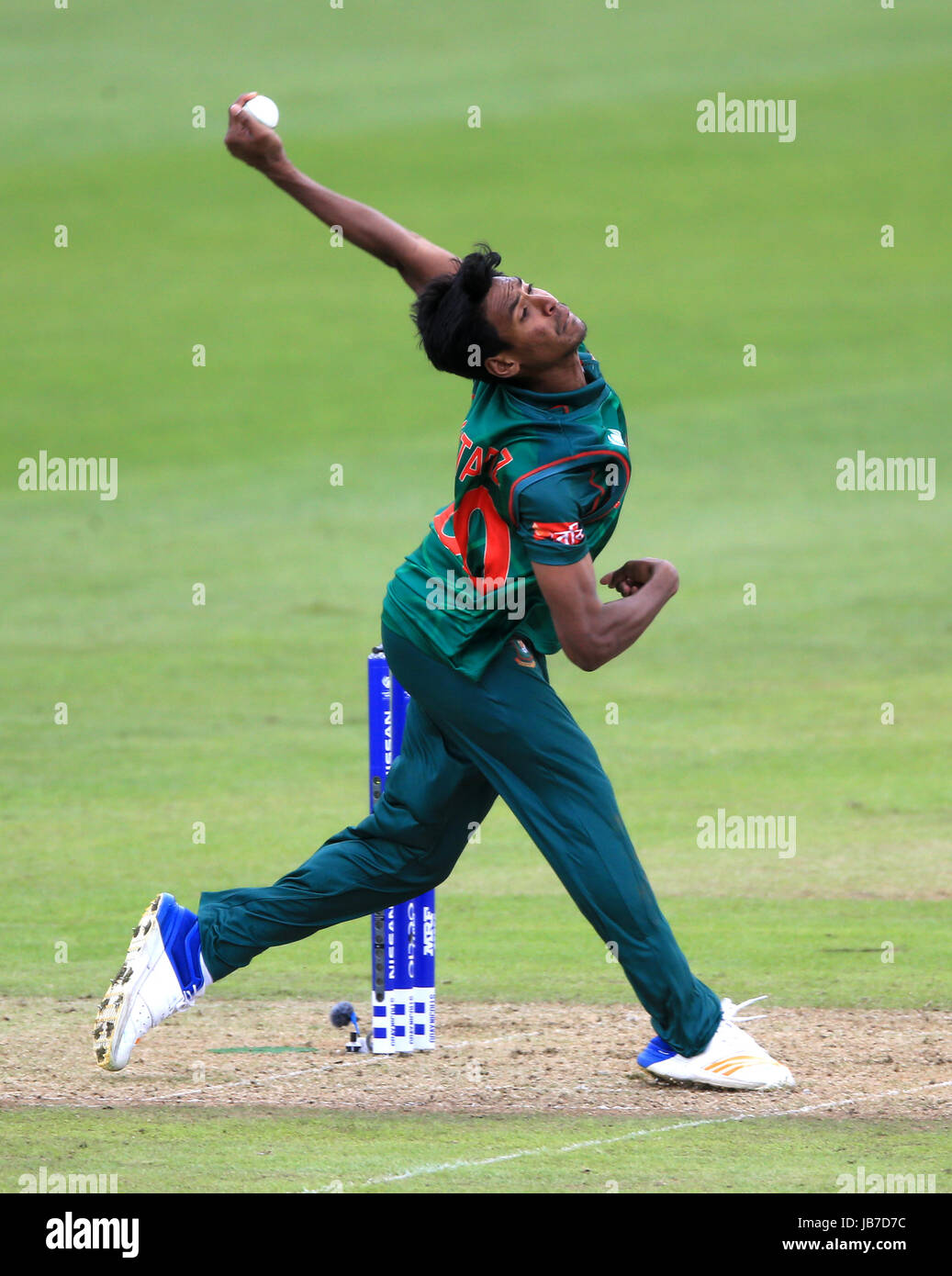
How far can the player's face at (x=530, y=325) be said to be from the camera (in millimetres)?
5859

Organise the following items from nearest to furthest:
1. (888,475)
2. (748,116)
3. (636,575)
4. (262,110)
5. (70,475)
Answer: (636,575)
(262,110)
(888,475)
(70,475)
(748,116)

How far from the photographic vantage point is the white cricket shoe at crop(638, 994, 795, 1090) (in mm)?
6379

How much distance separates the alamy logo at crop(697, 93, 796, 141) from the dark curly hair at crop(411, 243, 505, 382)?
32.2 m

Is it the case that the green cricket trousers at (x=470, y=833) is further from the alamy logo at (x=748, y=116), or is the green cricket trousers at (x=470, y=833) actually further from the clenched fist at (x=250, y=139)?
the alamy logo at (x=748, y=116)

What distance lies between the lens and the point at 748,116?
128 feet

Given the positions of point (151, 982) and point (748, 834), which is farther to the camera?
point (748, 834)

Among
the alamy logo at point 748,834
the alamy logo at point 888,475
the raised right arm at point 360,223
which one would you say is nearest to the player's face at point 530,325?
the raised right arm at point 360,223

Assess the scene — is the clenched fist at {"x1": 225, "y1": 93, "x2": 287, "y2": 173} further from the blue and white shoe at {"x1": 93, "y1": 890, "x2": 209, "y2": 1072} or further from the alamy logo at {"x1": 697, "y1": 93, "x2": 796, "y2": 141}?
the alamy logo at {"x1": 697, "y1": 93, "x2": 796, "y2": 141}

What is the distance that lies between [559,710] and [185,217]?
1163 inches

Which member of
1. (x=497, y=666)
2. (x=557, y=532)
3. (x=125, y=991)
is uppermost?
(x=557, y=532)

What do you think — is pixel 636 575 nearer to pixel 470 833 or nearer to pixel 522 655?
pixel 522 655
